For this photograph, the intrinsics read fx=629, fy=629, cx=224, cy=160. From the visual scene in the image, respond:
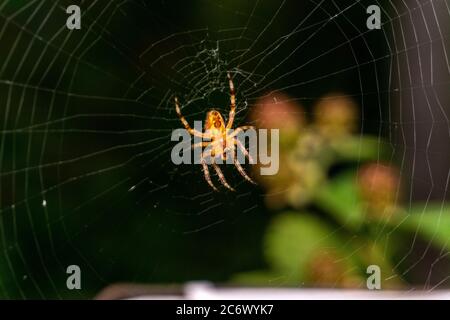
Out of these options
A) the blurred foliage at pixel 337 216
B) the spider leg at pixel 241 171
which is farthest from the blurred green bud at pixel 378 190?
the spider leg at pixel 241 171

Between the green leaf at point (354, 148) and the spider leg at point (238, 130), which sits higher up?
the spider leg at point (238, 130)

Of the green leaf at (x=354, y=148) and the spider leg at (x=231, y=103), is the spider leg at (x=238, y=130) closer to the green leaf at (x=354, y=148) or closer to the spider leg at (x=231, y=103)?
the spider leg at (x=231, y=103)

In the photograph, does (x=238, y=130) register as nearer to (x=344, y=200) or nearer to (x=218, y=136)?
(x=218, y=136)

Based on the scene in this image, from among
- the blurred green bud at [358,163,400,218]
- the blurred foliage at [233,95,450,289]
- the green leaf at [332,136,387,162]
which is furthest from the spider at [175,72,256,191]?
the blurred green bud at [358,163,400,218]

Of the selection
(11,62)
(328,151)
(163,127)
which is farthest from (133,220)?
(328,151)

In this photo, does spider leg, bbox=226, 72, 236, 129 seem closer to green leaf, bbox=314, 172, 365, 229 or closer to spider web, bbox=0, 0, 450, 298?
spider web, bbox=0, 0, 450, 298

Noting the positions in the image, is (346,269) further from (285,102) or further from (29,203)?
(29,203)
